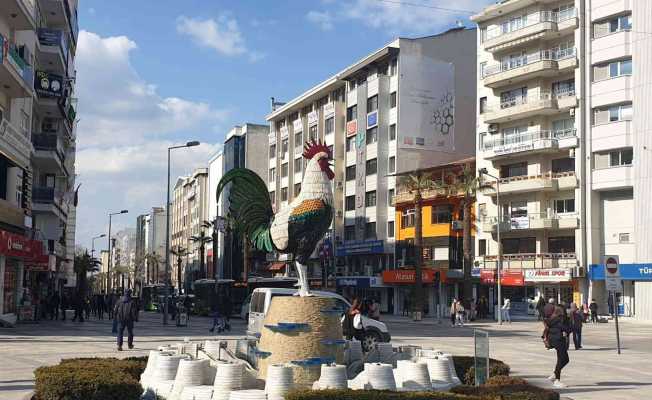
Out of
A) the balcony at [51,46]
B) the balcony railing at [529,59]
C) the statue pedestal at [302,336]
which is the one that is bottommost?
the statue pedestal at [302,336]

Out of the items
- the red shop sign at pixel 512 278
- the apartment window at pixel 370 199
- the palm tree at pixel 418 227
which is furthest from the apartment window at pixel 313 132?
the red shop sign at pixel 512 278

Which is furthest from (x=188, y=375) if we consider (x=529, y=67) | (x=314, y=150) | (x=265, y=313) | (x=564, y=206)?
(x=529, y=67)

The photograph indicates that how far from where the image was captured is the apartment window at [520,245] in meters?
55.8

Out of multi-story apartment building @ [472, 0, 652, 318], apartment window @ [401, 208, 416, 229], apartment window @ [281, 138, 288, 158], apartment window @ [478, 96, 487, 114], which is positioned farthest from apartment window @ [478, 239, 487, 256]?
apartment window @ [281, 138, 288, 158]

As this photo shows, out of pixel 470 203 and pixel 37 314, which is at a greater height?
pixel 470 203

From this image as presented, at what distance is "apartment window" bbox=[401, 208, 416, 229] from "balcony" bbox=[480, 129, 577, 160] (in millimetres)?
8288

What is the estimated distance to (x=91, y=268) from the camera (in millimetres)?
106250

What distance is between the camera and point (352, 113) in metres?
73.0

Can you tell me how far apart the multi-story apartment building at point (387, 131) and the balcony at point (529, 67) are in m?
8.11

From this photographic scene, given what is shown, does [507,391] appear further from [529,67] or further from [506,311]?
[529,67]

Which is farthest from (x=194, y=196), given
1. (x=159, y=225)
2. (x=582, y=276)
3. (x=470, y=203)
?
(x=582, y=276)

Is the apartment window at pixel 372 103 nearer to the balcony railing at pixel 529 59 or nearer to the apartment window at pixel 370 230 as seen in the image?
the apartment window at pixel 370 230

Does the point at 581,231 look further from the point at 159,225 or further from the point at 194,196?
the point at 159,225

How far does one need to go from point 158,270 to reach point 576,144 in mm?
115052
